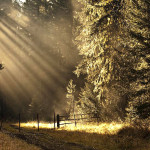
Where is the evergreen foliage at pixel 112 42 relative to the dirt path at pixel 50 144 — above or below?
above

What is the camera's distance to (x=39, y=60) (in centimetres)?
3897

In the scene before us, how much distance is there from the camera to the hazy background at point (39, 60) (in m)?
32.4

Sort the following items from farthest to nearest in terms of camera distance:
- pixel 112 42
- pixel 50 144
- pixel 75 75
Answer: pixel 75 75 → pixel 50 144 → pixel 112 42

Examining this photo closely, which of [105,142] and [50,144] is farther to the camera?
[105,142]

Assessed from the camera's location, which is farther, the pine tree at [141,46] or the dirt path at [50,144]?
the pine tree at [141,46]

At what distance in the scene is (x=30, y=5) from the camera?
41.9m

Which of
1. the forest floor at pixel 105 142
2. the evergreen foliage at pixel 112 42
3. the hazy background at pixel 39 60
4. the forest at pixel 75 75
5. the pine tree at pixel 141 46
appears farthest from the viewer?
the hazy background at pixel 39 60

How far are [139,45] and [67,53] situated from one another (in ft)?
73.2

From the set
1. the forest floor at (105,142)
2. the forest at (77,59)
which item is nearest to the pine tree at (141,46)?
the forest at (77,59)

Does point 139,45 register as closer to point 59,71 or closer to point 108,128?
point 108,128

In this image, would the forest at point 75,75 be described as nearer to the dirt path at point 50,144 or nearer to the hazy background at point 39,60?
the dirt path at point 50,144

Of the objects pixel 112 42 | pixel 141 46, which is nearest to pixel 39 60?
pixel 141 46

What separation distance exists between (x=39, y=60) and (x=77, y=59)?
11.7 meters

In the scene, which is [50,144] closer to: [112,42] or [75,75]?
[112,42]
